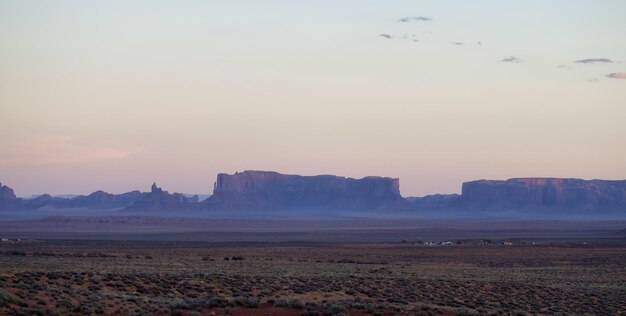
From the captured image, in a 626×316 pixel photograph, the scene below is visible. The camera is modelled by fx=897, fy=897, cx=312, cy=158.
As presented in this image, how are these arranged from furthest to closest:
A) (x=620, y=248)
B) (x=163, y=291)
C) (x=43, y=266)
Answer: (x=620, y=248) < (x=43, y=266) < (x=163, y=291)

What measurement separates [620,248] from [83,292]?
55763mm

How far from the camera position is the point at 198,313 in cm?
2344

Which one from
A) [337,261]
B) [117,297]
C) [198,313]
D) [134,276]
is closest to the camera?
[198,313]

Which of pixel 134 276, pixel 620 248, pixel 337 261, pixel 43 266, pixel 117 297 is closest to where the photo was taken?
pixel 117 297

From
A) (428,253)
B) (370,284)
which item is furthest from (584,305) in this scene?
(428,253)

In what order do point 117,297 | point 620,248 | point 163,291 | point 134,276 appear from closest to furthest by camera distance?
point 117,297, point 163,291, point 134,276, point 620,248

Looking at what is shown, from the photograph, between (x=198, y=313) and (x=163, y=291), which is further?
(x=163, y=291)

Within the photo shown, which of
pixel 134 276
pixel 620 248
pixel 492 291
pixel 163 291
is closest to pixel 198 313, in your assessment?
pixel 163 291

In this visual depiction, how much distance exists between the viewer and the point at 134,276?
105ft

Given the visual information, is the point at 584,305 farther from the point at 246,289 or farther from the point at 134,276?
the point at 134,276

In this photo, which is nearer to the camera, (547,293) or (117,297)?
(117,297)

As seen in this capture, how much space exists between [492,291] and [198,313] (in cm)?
1381

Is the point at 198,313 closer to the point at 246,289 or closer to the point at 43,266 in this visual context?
the point at 246,289

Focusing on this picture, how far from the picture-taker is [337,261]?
54125mm
